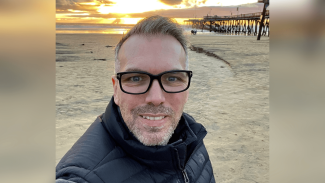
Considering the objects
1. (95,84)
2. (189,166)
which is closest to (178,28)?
(189,166)

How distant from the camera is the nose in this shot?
4.22 feet

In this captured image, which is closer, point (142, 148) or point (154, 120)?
point (142, 148)

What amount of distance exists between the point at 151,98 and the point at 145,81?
93 millimetres

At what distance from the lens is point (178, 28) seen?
1.53 metres

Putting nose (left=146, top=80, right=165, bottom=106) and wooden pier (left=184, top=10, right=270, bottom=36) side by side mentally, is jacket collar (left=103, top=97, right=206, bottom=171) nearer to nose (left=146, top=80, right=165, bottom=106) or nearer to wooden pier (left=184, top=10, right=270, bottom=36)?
nose (left=146, top=80, right=165, bottom=106)

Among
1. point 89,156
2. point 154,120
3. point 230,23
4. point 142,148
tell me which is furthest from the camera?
point 230,23

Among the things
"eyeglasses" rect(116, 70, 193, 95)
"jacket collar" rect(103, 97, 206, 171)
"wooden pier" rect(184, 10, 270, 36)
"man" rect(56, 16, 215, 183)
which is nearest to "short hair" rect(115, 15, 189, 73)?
"man" rect(56, 16, 215, 183)

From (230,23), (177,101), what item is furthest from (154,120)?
(230,23)

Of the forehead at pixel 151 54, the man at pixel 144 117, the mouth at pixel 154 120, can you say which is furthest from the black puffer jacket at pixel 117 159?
the forehead at pixel 151 54

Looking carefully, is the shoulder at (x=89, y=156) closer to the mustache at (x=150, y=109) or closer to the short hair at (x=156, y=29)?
the mustache at (x=150, y=109)

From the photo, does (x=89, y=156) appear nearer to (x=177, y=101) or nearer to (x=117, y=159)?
(x=117, y=159)

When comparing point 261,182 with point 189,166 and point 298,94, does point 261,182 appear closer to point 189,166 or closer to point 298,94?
point 189,166

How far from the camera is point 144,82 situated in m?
1.31

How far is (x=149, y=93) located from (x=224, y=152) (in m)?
3.39
